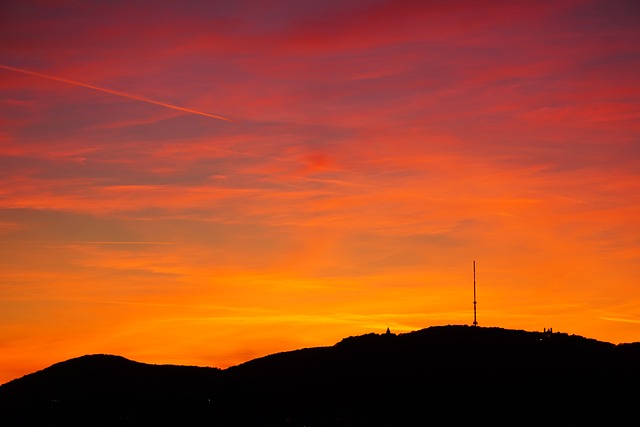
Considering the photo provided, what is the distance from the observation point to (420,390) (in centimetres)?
17062

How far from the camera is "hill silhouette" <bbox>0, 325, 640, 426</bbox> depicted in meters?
156

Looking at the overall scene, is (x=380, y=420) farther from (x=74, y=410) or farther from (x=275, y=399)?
(x=74, y=410)

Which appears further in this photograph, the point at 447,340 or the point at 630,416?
the point at 447,340

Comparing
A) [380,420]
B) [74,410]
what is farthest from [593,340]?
[74,410]

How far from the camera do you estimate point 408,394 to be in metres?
170

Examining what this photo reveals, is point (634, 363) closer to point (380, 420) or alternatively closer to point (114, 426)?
point (380, 420)

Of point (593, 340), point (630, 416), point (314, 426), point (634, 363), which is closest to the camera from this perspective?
point (630, 416)

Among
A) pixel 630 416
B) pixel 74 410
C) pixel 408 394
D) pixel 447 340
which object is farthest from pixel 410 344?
pixel 74 410

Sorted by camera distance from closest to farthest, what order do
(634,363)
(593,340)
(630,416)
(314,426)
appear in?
(630,416) < (314,426) < (634,363) < (593,340)

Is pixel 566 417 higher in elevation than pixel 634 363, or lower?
lower

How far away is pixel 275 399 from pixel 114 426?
1171 inches

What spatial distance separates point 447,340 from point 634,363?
115 ft

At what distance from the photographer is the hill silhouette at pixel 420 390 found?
156 meters

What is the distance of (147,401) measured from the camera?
641 feet
